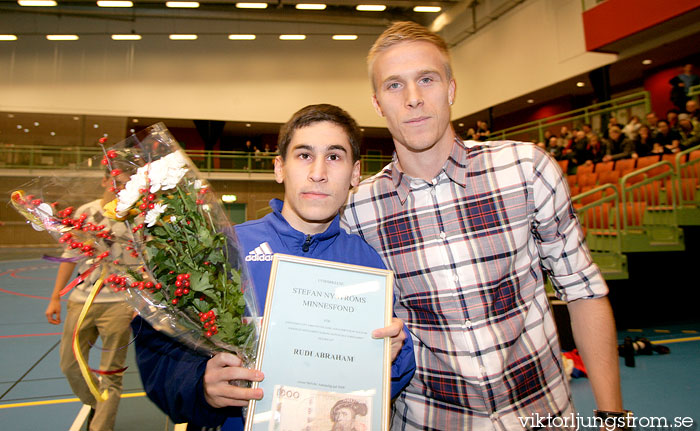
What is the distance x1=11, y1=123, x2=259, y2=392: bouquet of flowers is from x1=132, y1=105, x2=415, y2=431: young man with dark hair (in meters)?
0.11

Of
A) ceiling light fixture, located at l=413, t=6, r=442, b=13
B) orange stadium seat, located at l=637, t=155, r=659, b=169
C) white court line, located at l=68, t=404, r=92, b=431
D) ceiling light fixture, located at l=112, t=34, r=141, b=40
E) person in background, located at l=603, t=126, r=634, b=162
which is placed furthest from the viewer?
ceiling light fixture, located at l=112, t=34, r=141, b=40

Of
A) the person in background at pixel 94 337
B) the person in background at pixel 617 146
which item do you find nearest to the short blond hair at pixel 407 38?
the person in background at pixel 94 337

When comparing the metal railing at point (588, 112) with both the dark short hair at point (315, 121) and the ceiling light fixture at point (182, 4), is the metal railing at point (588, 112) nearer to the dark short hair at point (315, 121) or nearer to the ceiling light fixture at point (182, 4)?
the dark short hair at point (315, 121)

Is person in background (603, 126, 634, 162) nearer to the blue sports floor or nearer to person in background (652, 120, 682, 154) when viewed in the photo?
person in background (652, 120, 682, 154)

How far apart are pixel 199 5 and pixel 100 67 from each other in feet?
19.3

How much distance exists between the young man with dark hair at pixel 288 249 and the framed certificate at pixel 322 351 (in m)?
0.06

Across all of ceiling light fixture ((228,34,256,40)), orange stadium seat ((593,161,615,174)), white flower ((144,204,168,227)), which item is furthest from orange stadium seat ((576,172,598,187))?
ceiling light fixture ((228,34,256,40))

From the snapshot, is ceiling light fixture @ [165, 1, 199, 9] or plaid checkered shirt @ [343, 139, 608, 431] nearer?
plaid checkered shirt @ [343, 139, 608, 431]

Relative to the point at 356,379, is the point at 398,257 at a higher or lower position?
higher

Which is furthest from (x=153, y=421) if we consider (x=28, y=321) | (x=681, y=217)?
(x=681, y=217)

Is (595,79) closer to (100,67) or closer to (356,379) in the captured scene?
(356,379)

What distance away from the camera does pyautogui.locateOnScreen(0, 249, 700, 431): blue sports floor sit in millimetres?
3668

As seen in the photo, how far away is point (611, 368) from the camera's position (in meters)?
1.45

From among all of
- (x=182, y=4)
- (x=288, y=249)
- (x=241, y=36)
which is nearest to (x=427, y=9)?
(x=241, y=36)
